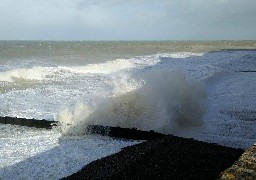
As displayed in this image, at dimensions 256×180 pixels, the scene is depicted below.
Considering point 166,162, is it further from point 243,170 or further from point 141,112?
point 141,112

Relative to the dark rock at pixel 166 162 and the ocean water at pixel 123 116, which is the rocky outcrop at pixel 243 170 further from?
the ocean water at pixel 123 116

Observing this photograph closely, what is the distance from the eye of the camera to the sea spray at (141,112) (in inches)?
440

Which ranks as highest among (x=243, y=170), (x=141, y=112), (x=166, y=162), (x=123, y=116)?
(x=243, y=170)

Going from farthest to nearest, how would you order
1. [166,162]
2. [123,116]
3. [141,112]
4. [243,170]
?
[141,112] < [123,116] < [166,162] < [243,170]

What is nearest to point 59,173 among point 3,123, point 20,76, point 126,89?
point 3,123

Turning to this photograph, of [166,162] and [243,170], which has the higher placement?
[243,170]

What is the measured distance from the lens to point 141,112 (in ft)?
39.0

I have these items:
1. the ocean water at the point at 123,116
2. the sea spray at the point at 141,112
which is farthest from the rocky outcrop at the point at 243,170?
the sea spray at the point at 141,112

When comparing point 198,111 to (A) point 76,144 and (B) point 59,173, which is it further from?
(B) point 59,173

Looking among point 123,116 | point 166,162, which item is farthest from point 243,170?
point 123,116

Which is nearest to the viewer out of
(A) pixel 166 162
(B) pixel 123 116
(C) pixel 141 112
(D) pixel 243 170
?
(D) pixel 243 170

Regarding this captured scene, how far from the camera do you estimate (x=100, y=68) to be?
37.2m

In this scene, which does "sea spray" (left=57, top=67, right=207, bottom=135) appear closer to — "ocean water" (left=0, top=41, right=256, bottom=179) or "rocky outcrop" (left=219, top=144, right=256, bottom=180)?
"ocean water" (left=0, top=41, right=256, bottom=179)

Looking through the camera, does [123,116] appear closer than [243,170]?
No
